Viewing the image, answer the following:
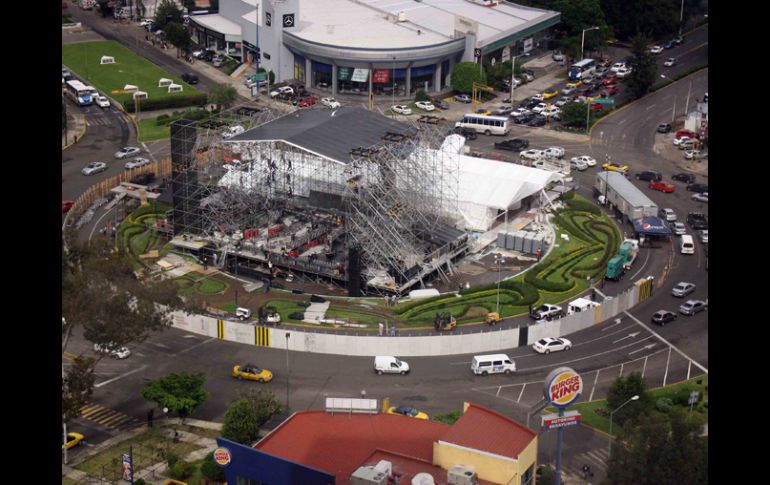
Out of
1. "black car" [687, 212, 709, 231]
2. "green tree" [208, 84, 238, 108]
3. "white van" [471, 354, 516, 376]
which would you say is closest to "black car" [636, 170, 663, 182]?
"black car" [687, 212, 709, 231]

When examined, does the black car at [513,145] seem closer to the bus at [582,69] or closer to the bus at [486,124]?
the bus at [486,124]

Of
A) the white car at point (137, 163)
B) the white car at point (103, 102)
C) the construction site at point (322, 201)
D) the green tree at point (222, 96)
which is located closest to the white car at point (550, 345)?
the construction site at point (322, 201)

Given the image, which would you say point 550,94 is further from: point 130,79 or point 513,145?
point 130,79

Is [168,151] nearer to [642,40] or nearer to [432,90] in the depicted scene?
[432,90]

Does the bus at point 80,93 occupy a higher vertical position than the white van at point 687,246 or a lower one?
lower

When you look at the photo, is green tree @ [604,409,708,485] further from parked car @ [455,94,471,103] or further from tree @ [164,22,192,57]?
tree @ [164,22,192,57]

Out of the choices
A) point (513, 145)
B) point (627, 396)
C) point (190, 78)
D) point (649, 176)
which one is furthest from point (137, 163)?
point (627, 396)
